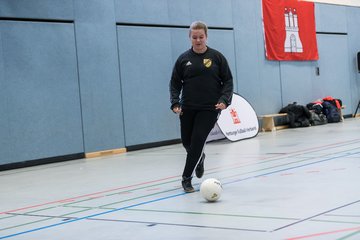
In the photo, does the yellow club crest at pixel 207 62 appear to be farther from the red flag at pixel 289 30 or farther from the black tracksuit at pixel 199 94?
the red flag at pixel 289 30

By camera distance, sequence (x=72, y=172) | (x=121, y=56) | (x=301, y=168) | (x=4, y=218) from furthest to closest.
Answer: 1. (x=121, y=56)
2. (x=72, y=172)
3. (x=301, y=168)
4. (x=4, y=218)

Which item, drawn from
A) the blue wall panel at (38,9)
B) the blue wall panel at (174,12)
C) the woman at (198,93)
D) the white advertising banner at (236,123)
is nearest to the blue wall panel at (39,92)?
the blue wall panel at (38,9)

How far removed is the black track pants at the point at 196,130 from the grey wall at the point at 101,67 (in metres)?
5.94

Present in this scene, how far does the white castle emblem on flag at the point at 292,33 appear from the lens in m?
18.6

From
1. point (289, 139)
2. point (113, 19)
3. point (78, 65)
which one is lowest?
point (289, 139)

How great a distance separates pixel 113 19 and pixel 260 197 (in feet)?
28.1

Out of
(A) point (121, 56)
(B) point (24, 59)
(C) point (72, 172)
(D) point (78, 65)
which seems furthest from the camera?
(A) point (121, 56)

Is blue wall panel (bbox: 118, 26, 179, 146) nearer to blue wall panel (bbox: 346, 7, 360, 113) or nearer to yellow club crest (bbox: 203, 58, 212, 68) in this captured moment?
yellow club crest (bbox: 203, 58, 212, 68)

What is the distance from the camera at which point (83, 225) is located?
Result: 5328 millimetres

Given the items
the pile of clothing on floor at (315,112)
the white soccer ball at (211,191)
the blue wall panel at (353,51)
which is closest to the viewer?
the white soccer ball at (211,191)

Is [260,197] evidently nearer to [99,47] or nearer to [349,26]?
[99,47]

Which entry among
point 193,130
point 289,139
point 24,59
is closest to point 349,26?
point 289,139

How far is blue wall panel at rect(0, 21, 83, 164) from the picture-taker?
1184 centimetres

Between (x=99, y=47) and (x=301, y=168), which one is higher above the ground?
(x=99, y=47)
